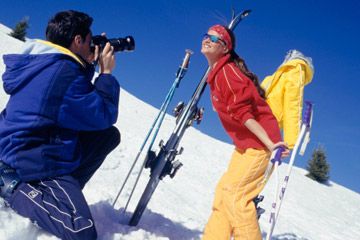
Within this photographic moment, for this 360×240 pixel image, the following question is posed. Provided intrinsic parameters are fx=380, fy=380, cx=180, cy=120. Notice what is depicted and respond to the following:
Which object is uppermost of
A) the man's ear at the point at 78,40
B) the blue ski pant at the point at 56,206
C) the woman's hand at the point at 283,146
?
the man's ear at the point at 78,40

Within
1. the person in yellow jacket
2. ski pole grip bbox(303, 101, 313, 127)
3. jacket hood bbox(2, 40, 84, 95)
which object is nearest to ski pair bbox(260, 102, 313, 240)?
ski pole grip bbox(303, 101, 313, 127)

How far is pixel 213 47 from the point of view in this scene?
3732 millimetres

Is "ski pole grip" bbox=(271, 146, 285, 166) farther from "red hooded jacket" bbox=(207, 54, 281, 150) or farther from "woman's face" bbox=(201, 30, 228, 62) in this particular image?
"woman's face" bbox=(201, 30, 228, 62)

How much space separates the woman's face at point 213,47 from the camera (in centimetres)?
373

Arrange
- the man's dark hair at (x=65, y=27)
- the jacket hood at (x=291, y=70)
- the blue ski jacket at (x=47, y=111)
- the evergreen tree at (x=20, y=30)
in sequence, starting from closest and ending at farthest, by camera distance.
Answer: the blue ski jacket at (x=47, y=111) → the man's dark hair at (x=65, y=27) → the jacket hood at (x=291, y=70) → the evergreen tree at (x=20, y=30)

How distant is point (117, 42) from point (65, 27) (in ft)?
1.73

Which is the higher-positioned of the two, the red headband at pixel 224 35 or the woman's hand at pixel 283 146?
the red headband at pixel 224 35

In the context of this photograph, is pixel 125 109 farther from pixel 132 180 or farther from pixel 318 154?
pixel 318 154

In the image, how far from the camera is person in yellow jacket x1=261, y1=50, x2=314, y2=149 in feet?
Result: 12.7

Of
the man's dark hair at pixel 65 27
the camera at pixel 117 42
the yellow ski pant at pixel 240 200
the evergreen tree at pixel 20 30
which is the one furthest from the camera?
the evergreen tree at pixel 20 30

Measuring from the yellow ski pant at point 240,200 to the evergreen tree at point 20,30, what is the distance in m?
28.3

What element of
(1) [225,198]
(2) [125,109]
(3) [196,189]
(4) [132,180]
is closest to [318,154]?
(2) [125,109]

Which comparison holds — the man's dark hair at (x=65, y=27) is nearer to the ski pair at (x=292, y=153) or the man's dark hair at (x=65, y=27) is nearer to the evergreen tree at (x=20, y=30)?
the ski pair at (x=292, y=153)

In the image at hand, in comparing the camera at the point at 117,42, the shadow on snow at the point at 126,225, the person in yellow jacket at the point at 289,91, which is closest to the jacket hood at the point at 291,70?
the person in yellow jacket at the point at 289,91
